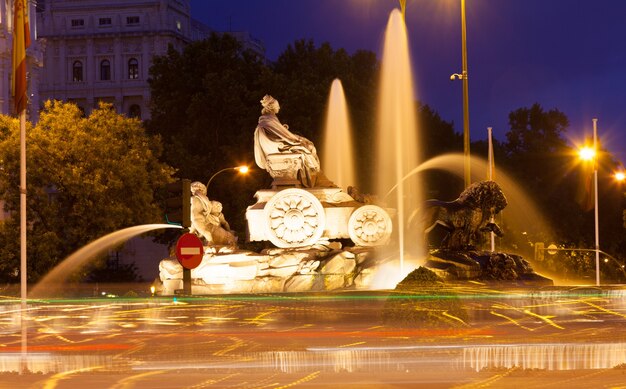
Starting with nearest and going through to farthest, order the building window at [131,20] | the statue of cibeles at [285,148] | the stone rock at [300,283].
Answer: the stone rock at [300,283] < the statue of cibeles at [285,148] < the building window at [131,20]

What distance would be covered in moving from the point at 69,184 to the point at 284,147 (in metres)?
14.6

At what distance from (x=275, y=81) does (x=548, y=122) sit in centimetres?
3079

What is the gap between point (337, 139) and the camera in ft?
144

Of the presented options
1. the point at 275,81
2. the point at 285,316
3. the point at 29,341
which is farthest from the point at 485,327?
the point at 275,81

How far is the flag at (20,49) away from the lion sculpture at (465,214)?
9671 millimetres

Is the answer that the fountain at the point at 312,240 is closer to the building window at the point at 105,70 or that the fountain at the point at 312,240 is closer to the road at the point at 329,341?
the road at the point at 329,341

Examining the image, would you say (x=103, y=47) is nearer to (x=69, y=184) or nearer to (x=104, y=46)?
(x=104, y=46)

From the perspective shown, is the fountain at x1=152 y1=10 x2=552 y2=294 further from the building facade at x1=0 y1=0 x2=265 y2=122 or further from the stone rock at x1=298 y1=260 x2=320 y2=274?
the building facade at x1=0 y1=0 x2=265 y2=122

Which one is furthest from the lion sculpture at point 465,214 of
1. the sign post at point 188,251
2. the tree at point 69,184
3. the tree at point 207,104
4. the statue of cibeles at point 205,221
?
the tree at point 207,104

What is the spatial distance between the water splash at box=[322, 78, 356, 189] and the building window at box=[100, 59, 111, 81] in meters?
62.0

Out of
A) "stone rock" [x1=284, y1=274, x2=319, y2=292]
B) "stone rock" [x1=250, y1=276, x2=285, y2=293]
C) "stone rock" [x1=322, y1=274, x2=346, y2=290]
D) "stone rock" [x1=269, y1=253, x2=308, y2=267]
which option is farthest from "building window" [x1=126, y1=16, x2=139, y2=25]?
"stone rock" [x1=322, y1=274, x2=346, y2=290]

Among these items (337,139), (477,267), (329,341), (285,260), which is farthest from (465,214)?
(337,139)

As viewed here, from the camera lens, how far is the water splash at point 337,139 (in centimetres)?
3997

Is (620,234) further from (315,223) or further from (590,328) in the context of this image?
(590,328)
